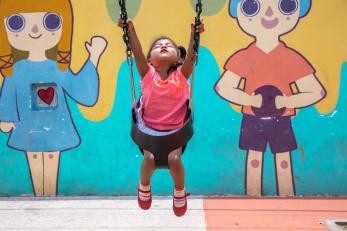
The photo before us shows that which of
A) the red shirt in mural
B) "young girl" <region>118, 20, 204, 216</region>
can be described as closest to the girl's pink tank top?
"young girl" <region>118, 20, 204, 216</region>

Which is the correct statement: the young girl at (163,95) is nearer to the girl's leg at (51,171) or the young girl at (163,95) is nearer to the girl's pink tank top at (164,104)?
the girl's pink tank top at (164,104)

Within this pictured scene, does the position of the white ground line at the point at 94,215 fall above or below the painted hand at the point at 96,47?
below

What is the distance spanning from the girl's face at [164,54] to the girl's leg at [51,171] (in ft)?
11.4

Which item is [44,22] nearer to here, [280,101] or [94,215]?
[94,215]

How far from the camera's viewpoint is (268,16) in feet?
19.6

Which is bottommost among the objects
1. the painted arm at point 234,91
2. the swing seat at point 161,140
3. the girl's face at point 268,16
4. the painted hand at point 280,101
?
the painted hand at point 280,101

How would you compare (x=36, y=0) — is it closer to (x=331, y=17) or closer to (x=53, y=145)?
(x=53, y=145)

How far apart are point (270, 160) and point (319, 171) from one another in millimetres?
643

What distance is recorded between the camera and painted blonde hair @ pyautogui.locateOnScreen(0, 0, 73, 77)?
20.1ft

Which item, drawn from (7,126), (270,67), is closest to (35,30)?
(7,126)

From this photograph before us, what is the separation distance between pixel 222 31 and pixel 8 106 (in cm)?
298

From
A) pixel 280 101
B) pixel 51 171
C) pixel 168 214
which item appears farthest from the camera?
pixel 51 171

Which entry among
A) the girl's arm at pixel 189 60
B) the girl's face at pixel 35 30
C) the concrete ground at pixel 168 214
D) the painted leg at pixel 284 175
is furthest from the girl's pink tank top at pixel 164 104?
the girl's face at pixel 35 30

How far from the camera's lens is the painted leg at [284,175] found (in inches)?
240
